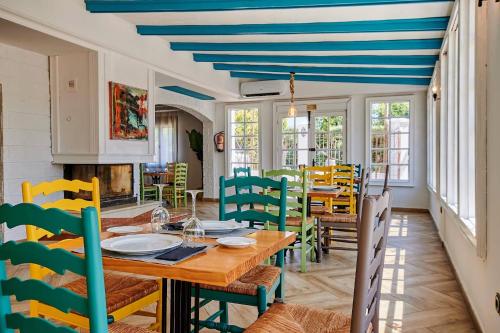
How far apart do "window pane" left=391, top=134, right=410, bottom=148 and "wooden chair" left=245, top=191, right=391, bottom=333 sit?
7.87 meters

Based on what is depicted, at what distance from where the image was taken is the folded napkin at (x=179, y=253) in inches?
59.4

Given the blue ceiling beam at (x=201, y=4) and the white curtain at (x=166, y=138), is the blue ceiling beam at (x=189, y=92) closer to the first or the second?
the white curtain at (x=166, y=138)

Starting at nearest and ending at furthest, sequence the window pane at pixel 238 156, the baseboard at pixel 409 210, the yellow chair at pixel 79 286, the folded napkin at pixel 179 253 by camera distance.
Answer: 1. the folded napkin at pixel 179 253
2. the yellow chair at pixel 79 286
3. the baseboard at pixel 409 210
4. the window pane at pixel 238 156

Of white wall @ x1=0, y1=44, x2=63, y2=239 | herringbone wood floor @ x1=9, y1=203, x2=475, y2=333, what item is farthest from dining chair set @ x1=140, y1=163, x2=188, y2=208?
herringbone wood floor @ x1=9, y1=203, x2=475, y2=333

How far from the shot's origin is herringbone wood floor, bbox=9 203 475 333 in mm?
2923

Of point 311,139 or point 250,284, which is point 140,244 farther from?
point 311,139

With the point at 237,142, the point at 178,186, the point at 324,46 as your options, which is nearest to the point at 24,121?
the point at 324,46

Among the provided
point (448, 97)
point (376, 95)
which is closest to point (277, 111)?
point (376, 95)

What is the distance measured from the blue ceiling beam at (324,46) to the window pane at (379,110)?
10.9 feet

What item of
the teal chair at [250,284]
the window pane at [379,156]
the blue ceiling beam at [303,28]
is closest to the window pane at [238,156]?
the window pane at [379,156]

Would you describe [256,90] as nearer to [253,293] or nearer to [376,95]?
[376,95]

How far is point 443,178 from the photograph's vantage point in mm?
5590

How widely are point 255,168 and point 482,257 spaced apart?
8.30 m

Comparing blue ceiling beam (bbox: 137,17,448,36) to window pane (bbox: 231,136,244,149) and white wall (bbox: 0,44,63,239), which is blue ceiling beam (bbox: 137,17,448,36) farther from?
window pane (bbox: 231,136,244,149)
